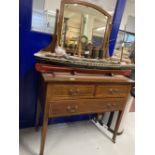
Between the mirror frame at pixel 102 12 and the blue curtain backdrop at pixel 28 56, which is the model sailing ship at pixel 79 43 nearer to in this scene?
the mirror frame at pixel 102 12

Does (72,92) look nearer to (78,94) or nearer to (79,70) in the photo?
(78,94)

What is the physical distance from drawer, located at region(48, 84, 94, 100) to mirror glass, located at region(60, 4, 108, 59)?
49 cm

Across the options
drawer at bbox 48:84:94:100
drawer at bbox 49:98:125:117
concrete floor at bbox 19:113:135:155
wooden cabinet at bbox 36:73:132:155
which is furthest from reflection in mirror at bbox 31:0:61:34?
concrete floor at bbox 19:113:135:155

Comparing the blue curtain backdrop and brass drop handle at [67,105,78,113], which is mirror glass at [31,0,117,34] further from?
brass drop handle at [67,105,78,113]

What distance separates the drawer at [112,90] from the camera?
4.88 feet

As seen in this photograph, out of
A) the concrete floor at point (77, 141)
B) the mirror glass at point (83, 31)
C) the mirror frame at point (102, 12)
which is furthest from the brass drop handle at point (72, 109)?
the mirror frame at point (102, 12)

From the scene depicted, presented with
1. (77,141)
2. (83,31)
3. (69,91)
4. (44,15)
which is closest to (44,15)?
(44,15)

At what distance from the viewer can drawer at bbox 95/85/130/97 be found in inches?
58.6

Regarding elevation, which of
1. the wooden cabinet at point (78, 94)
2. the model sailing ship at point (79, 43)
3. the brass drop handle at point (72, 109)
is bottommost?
the brass drop handle at point (72, 109)

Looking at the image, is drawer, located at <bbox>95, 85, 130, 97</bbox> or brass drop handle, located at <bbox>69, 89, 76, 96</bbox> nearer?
brass drop handle, located at <bbox>69, 89, 76, 96</bbox>

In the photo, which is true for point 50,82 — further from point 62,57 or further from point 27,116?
point 27,116

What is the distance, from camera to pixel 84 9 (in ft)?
5.37
